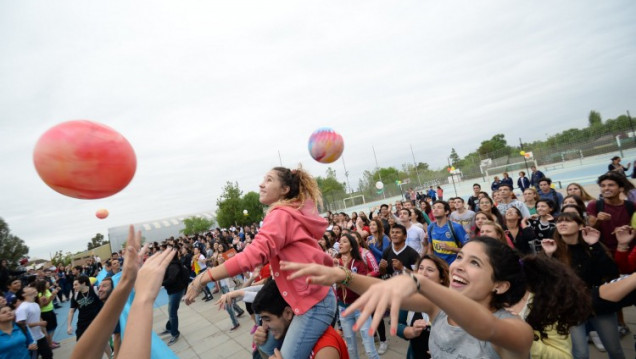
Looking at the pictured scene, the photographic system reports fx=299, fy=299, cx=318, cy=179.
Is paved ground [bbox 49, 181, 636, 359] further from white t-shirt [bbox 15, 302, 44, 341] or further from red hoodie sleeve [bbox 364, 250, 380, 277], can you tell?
white t-shirt [bbox 15, 302, 44, 341]

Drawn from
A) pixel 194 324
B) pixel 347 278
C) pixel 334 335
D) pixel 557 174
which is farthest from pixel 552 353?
pixel 557 174

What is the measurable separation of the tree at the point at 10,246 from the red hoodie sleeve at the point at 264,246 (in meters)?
54.6

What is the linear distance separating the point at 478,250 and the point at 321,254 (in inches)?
41.3

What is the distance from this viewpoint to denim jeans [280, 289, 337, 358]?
2109mm

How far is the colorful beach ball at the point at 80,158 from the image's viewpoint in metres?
1.68

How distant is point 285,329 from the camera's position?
2.40 m

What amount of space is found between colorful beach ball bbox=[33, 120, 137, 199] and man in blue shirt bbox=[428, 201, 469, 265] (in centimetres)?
487

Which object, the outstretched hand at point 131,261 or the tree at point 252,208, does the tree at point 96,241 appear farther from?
the outstretched hand at point 131,261

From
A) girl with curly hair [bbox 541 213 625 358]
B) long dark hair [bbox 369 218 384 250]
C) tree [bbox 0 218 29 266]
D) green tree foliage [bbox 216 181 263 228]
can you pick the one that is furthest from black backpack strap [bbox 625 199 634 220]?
tree [bbox 0 218 29 266]

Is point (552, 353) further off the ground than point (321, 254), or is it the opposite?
point (321, 254)

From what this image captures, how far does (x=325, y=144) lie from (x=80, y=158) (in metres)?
3.19

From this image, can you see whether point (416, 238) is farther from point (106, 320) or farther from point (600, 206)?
point (106, 320)

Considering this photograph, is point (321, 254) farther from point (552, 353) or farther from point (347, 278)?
point (552, 353)

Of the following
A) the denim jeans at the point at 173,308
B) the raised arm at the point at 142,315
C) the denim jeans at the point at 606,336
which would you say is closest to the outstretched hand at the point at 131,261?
the raised arm at the point at 142,315
